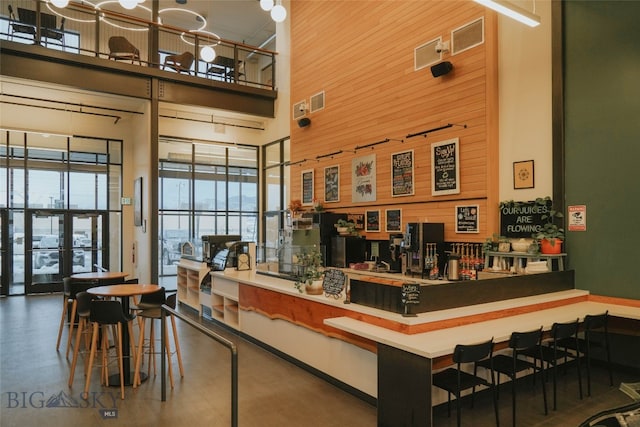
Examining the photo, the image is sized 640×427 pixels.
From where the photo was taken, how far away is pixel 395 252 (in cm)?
686

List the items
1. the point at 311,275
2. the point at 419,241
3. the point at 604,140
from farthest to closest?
A: the point at 419,241 < the point at 604,140 < the point at 311,275

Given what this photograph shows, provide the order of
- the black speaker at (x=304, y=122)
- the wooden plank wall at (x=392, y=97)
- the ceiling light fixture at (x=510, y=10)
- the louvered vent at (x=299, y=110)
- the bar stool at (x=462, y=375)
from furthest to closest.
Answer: the louvered vent at (x=299, y=110) < the black speaker at (x=304, y=122) < the wooden plank wall at (x=392, y=97) < the ceiling light fixture at (x=510, y=10) < the bar stool at (x=462, y=375)

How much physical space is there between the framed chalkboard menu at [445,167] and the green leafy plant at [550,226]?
1200mm

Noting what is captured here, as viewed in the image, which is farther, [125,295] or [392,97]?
[392,97]

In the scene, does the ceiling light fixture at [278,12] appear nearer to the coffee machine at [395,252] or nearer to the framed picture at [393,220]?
the framed picture at [393,220]

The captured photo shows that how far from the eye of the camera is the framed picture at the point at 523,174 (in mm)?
5504

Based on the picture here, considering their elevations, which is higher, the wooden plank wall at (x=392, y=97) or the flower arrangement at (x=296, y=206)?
the wooden plank wall at (x=392, y=97)

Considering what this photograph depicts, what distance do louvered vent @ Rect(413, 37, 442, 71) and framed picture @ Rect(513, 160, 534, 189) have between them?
2.08 metres

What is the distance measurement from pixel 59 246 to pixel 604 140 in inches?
434

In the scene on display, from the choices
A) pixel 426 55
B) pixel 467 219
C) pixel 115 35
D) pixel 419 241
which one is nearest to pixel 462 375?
pixel 419 241

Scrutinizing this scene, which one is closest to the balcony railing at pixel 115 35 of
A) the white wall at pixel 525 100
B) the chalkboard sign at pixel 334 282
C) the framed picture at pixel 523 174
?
the white wall at pixel 525 100

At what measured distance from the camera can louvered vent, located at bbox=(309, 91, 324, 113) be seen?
8969 millimetres

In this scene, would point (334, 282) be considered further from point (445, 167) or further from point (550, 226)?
point (445, 167)

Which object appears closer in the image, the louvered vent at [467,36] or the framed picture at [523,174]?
the framed picture at [523,174]
